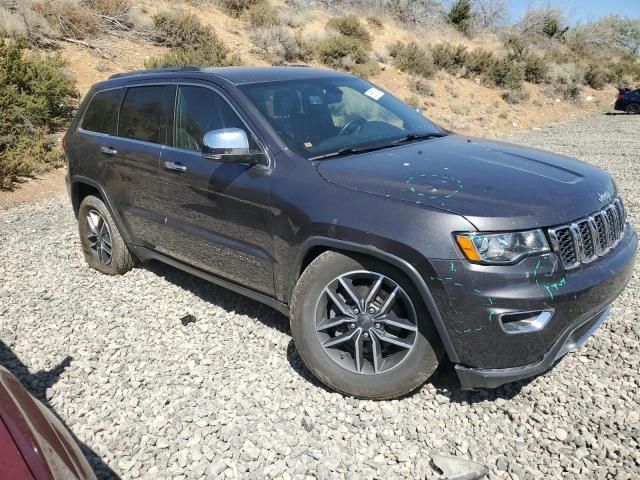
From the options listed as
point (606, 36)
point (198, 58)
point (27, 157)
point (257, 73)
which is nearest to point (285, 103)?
point (257, 73)

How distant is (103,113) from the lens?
4.96m

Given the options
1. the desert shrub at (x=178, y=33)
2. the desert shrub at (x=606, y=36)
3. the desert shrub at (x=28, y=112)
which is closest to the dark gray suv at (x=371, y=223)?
the desert shrub at (x=28, y=112)

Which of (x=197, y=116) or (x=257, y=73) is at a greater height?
(x=257, y=73)

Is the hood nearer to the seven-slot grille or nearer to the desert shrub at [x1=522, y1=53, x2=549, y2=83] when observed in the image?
the seven-slot grille

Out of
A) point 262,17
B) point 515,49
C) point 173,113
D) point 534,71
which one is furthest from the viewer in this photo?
point 515,49

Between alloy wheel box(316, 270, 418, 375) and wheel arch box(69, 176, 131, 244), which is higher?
alloy wheel box(316, 270, 418, 375)

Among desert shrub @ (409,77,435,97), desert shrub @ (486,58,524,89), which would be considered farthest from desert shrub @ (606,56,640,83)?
desert shrub @ (409,77,435,97)

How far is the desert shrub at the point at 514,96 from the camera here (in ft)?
77.4

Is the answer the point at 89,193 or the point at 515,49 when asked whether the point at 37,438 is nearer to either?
the point at 89,193

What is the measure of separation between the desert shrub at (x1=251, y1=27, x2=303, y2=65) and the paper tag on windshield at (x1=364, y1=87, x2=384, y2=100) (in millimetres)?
15828

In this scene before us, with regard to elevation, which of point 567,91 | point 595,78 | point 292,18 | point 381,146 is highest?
point 381,146

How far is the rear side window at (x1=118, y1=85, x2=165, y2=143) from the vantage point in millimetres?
4289

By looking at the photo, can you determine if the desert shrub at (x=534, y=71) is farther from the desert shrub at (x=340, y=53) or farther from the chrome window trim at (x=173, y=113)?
the chrome window trim at (x=173, y=113)

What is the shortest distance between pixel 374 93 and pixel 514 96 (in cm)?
2131
